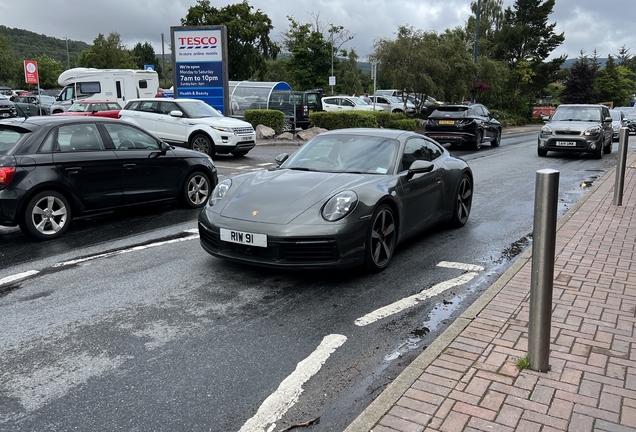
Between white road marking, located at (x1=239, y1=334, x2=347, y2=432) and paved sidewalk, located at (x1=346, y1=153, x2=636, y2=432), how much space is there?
47 centimetres

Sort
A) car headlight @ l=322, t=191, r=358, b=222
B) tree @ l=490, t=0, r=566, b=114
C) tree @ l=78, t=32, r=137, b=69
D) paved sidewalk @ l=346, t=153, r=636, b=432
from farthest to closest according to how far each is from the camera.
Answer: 1. tree @ l=78, t=32, r=137, b=69
2. tree @ l=490, t=0, r=566, b=114
3. car headlight @ l=322, t=191, r=358, b=222
4. paved sidewalk @ l=346, t=153, r=636, b=432

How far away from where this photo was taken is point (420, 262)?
6309 mm

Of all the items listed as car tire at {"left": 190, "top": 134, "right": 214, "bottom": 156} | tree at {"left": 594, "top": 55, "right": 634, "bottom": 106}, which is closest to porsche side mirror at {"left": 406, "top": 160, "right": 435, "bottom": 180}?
car tire at {"left": 190, "top": 134, "right": 214, "bottom": 156}

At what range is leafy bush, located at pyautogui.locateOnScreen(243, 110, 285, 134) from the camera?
934 inches

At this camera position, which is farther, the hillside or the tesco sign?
the hillside

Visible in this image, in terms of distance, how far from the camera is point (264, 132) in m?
23.0

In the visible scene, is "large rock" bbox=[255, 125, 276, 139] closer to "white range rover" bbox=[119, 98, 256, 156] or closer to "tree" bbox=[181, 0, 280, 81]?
"white range rover" bbox=[119, 98, 256, 156]

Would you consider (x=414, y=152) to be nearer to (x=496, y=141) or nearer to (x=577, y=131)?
(x=577, y=131)

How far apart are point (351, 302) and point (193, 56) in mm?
18476

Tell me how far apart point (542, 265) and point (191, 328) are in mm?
2527

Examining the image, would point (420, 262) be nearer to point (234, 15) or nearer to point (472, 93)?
point (472, 93)

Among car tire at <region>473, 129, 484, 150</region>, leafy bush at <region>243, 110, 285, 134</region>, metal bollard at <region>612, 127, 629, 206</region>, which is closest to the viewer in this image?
metal bollard at <region>612, 127, 629, 206</region>

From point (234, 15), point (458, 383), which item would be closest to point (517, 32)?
point (234, 15)

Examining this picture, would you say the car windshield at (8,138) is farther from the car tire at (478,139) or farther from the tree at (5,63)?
the tree at (5,63)
